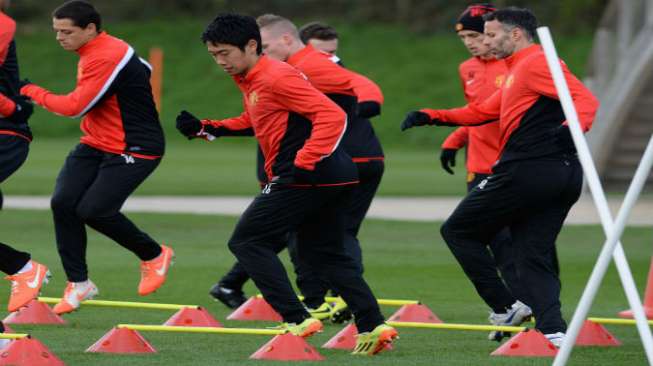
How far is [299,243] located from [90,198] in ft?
5.32

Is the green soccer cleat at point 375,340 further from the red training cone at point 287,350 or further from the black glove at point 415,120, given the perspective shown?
the black glove at point 415,120

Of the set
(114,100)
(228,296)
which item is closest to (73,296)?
(114,100)

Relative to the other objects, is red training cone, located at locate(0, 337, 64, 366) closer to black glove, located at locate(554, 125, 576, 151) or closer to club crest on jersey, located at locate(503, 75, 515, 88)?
black glove, located at locate(554, 125, 576, 151)

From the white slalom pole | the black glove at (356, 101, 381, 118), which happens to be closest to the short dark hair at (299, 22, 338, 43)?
the black glove at (356, 101, 381, 118)

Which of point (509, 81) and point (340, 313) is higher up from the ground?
point (509, 81)

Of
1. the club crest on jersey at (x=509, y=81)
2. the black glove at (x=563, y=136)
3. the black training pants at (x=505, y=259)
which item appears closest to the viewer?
the black glove at (x=563, y=136)

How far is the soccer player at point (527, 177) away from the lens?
8.11 m

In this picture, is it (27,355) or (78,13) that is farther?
(78,13)

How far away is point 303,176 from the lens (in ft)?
25.7

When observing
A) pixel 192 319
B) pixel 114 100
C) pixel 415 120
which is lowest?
pixel 192 319

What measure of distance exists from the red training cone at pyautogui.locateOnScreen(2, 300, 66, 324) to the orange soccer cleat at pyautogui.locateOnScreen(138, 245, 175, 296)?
0.57 metres

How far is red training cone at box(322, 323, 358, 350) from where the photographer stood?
8.35 metres

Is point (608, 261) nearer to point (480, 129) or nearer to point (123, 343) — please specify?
point (123, 343)

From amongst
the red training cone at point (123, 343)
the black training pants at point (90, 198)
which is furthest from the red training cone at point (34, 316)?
the red training cone at point (123, 343)
